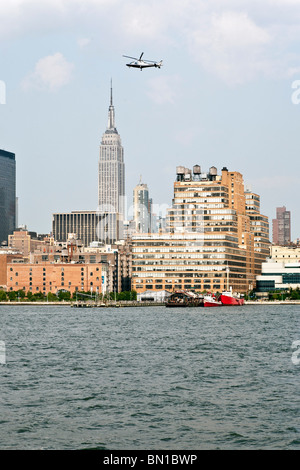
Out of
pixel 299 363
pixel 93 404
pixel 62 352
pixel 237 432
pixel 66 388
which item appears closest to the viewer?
pixel 237 432

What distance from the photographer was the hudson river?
128 ft

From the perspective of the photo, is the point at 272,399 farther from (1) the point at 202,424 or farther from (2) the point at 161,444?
(2) the point at 161,444

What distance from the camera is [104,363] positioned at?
68375mm

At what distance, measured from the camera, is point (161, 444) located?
124 feet

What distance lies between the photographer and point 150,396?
50344mm

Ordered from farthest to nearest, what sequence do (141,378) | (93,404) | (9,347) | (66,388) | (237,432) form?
(9,347), (141,378), (66,388), (93,404), (237,432)

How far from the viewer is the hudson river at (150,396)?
128 feet

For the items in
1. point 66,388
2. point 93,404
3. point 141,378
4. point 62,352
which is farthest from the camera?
point 62,352

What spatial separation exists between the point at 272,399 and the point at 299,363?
743 inches

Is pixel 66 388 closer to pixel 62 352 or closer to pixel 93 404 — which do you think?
pixel 93 404

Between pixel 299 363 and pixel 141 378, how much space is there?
15.7 meters
